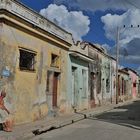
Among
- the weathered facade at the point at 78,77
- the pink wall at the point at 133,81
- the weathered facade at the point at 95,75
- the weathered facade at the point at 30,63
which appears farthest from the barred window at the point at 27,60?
the pink wall at the point at 133,81

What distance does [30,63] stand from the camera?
16.4 meters

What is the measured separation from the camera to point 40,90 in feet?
56.3

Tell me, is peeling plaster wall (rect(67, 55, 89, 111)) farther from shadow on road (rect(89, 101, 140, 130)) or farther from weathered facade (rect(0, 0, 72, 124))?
shadow on road (rect(89, 101, 140, 130))

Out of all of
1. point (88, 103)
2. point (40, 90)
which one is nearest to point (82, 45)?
point (88, 103)

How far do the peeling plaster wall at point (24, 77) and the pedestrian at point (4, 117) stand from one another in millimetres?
348

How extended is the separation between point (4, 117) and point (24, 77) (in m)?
2.52

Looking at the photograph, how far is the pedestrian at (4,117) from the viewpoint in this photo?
518 inches

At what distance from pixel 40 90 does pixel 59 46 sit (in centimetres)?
349

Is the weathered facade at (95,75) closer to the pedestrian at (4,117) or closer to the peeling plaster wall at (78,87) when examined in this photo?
the peeling plaster wall at (78,87)

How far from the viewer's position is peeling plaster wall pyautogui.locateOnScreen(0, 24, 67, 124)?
13.8 m

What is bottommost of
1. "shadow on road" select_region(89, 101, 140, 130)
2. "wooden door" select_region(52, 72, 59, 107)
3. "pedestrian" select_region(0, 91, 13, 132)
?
"shadow on road" select_region(89, 101, 140, 130)

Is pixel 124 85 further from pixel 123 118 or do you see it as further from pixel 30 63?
pixel 30 63

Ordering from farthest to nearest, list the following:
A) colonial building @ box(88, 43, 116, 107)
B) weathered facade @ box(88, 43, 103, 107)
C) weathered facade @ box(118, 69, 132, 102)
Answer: weathered facade @ box(118, 69, 132, 102) < colonial building @ box(88, 43, 116, 107) < weathered facade @ box(88, 43, 103, 107)

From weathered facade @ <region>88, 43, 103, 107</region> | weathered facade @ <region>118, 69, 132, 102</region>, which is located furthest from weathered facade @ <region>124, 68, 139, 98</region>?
weathered facade @ <region>88, 43, 103, 107</region>
